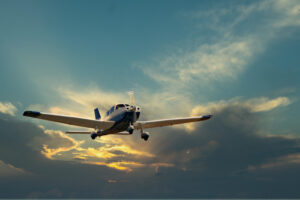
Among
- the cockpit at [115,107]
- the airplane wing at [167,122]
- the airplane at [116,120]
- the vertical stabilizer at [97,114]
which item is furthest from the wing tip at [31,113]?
the vertical stabilizer at [97,114]

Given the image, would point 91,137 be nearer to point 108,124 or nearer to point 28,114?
point 108,124

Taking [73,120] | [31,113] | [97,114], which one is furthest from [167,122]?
[31,113]

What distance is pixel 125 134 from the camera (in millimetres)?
41531

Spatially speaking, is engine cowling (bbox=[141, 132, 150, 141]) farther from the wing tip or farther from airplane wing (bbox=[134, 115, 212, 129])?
the wing tip

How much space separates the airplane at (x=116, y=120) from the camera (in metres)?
30.4

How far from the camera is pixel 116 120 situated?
32.2 meters

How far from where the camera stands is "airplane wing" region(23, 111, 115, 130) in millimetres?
28984

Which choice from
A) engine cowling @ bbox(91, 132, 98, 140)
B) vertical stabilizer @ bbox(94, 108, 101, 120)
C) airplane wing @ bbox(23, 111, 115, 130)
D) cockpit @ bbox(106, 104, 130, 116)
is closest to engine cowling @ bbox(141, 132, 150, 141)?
airplane wing @ bbox(23, 111, 115, 130)

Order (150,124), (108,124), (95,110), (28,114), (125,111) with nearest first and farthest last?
(28,114) < (125,111) < (108,124) < (150,124) < (95,110)

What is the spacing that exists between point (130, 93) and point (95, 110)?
55.8 feet

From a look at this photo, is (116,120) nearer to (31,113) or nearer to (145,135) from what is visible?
(145,135)

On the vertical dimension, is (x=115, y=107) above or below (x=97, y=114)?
below

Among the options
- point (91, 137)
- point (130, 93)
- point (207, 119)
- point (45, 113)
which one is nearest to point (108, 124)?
point (91, 137)

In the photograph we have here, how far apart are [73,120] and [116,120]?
664 centimetres
